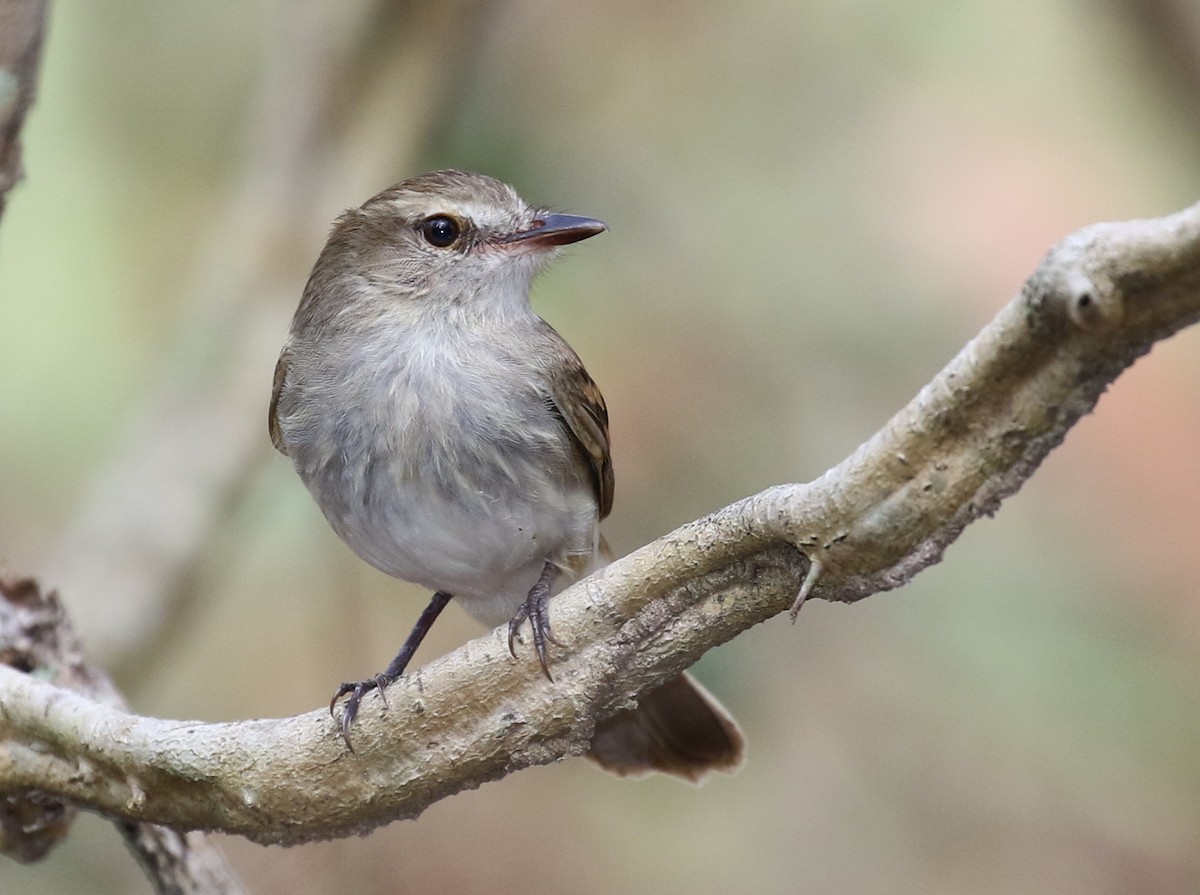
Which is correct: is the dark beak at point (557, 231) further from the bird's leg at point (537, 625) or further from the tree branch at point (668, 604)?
the tree branch at point (668, 604)

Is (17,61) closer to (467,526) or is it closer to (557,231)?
(557,231)

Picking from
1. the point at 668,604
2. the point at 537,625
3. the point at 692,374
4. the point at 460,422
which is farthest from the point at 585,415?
the point at 692,374

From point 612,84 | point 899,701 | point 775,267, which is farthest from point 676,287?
point 899,701

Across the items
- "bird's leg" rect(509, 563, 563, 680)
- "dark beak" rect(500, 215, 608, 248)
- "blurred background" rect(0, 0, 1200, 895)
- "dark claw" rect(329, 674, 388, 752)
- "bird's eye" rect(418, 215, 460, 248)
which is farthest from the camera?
"blurred background" rect(0, 0, 1200, 895)

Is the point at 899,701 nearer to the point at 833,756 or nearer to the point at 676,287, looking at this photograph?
the point at 833,756

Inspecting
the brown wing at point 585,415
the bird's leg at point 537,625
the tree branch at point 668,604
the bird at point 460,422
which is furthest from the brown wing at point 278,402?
the bird's leg at point 537,625

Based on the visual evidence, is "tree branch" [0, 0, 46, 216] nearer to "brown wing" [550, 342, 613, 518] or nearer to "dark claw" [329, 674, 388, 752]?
"brown wing" [550, 342, 613, 518]

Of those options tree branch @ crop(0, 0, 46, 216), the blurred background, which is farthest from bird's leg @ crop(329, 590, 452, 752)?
tree branch @ crop(0, 0, 46, 216)
